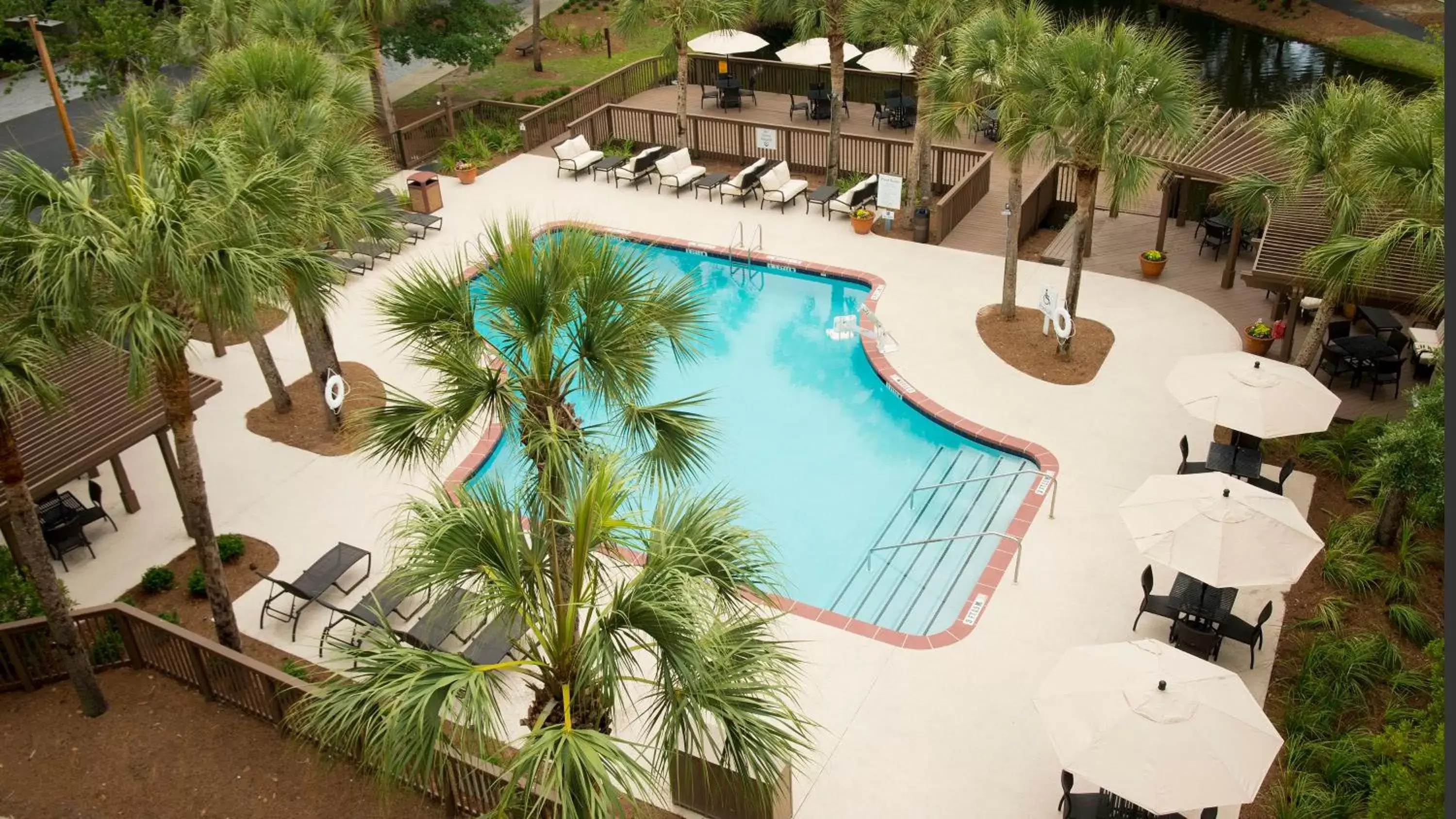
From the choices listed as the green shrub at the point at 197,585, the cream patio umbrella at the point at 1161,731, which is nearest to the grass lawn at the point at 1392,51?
the cream patio umbrella at the point at 1161,731

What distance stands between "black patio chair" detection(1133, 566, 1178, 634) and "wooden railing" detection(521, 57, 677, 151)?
56.8 feet

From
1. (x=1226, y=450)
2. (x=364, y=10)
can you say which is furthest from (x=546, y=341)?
(x=364, y=10)

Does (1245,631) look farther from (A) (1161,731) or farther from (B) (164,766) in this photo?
(B) (164,766)

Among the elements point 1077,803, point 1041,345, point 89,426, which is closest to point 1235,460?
point 1041,345

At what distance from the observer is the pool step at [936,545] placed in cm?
1339

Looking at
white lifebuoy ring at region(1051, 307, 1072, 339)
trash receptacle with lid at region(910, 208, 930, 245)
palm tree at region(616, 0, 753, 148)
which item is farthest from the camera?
palm tree at region(616, 0, 753, 148)

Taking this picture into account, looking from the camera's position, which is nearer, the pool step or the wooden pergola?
the wooden pergola

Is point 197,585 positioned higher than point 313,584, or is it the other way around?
point 313,584

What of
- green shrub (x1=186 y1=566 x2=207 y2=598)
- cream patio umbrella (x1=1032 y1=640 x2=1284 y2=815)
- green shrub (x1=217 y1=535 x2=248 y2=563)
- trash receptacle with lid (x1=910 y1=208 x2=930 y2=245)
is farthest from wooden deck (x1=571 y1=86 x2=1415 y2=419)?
green shrub (x1=186 y1=566 x2=207 y2=598)

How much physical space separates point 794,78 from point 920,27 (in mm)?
9607

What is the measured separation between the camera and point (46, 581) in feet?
33.7

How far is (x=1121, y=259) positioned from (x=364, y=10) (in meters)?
15.1

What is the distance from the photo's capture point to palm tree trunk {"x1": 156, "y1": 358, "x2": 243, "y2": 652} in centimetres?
1024

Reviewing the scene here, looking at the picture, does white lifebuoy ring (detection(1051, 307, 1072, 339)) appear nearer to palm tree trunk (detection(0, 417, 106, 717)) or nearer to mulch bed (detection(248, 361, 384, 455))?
mulch bed (detection(248, 361, 384, 455))
